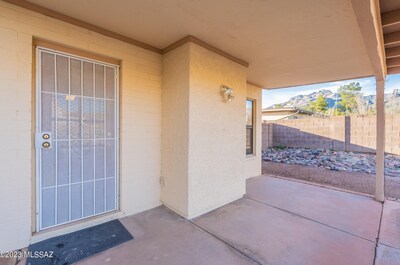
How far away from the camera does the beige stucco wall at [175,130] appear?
282 centimetres

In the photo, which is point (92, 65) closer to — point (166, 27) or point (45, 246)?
point (166, 27)

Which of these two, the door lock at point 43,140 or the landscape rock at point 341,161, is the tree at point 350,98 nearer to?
the landscape rock at point 341,161

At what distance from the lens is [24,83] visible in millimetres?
2084

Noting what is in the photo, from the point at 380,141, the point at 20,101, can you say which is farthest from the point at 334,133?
the point at 20,101

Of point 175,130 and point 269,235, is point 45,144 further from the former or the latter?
point 269,235

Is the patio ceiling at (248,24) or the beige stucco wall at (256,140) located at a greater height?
the patio ceiling at (248,24)

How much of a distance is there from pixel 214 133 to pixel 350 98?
20.6 metres

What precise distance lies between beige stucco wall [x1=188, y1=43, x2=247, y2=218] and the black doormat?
1.03 meters

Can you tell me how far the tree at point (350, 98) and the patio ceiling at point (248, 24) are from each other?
18.2 m

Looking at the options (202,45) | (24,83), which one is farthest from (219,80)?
(24,83)

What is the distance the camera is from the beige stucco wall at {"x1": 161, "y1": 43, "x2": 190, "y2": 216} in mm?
2824

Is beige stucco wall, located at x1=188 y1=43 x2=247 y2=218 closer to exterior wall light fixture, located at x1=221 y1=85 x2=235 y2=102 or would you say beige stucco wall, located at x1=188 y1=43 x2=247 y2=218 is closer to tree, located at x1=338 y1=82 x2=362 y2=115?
exterior wall light fixture, located at x1=221 y1=85 x2=235 y2=102

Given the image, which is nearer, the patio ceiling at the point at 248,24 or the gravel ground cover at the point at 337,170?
the patio ceiling at the point at 248,24

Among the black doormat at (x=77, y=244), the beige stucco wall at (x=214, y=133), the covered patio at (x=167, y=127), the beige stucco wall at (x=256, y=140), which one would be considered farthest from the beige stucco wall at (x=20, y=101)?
the beige stucco wall at (x=256, y=140)
